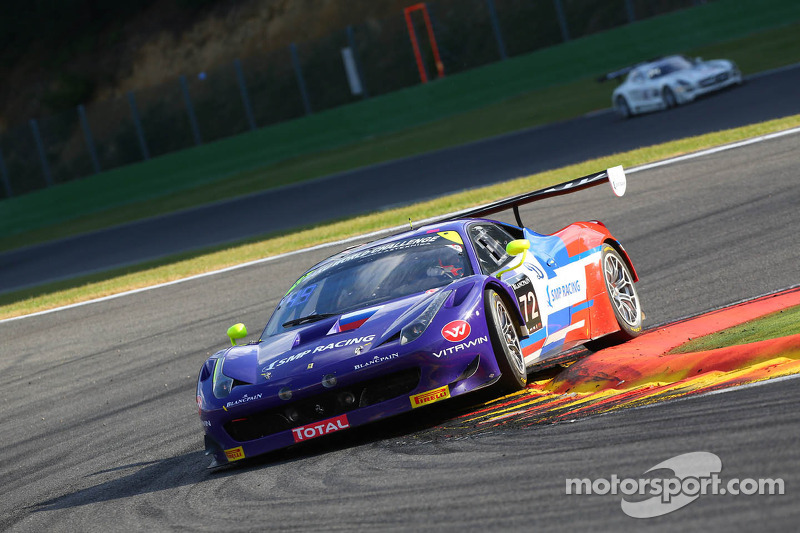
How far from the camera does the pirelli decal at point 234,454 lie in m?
6.50

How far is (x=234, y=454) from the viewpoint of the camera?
652 cm

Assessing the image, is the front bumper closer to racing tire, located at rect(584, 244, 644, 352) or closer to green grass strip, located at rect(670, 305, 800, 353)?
green grass strip, located at rect(670, 305, 800, 353)

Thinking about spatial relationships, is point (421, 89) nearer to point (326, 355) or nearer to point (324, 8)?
point (324, 8)

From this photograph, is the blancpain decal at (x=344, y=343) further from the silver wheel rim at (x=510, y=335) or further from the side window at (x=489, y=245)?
the side window at (x=489, y=245)

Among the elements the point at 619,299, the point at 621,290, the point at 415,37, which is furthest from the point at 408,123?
the point at 619,299

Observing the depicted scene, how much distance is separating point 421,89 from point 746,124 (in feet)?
55.3

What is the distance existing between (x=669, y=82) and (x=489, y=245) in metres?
18.9

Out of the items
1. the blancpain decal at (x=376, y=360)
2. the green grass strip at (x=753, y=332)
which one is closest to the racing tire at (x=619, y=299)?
the green grass strip at (x=753, y=332)

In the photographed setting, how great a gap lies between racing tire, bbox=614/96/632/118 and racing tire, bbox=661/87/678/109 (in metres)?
0.85

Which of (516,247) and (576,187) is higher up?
(576,187)

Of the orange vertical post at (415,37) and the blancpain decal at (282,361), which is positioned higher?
the orange vertical post at (415,37)

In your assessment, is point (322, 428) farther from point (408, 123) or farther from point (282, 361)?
point (408, 123)

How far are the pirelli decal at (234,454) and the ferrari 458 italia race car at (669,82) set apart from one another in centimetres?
2082

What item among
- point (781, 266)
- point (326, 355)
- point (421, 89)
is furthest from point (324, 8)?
point (326, 355)
